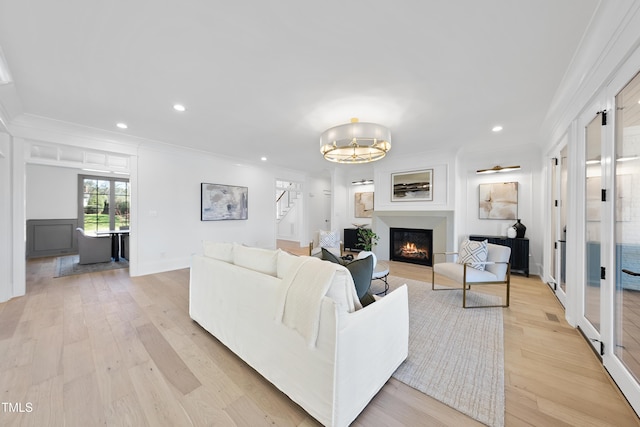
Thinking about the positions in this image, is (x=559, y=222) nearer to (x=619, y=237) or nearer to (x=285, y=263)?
(x=619, y=237)

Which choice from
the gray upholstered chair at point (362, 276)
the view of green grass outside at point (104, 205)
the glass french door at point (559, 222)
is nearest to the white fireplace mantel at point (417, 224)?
the glass french door at point (559, 222)

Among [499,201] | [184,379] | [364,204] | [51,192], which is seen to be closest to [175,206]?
[184,379]

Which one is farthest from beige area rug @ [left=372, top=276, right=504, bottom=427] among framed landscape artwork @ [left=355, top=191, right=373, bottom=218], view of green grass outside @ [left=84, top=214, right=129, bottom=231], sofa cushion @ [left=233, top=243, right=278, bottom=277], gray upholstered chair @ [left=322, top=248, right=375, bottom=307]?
view of green grass outside @ [left=84, top=214, right=129, bottom=231]

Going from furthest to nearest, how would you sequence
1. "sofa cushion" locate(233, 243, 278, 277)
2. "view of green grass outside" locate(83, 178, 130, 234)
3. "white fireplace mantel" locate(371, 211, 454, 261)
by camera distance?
"view of green grass outside" locate(83, 178, 130, 234) < "white fireplace mantel" locate(371, 211, 454, 261) < "sofa cushion" locate(233, 243, 278, 277)

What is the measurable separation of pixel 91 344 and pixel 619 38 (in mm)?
4691

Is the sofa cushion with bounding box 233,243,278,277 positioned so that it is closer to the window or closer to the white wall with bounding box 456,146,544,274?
the white wall with bounding box 456,146,544,274

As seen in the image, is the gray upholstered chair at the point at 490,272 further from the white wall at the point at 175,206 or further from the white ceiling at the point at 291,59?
the white wall at the point at 175,206

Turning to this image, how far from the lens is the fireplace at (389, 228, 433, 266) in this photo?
5.53 metres

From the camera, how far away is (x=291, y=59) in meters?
2.04

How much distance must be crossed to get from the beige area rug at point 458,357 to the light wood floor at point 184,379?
0.25 ft

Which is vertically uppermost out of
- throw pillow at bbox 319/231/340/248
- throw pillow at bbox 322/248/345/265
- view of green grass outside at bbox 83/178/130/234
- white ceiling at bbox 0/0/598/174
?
white ceiling at bbox 0/0/598/174

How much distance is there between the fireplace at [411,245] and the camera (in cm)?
553

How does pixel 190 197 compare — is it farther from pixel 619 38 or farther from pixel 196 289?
pixel 619 38

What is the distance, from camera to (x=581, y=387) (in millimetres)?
1660
